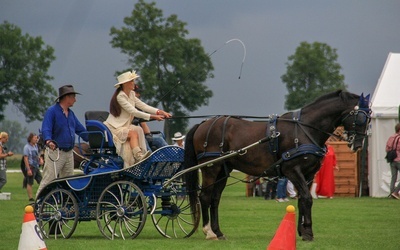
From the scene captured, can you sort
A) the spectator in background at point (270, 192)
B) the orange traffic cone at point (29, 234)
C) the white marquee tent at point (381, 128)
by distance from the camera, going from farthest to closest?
the spectator in background at point (270, 192) < the white marquee tent at point (381, 128) < the orange traffic cone at point (29, 234)

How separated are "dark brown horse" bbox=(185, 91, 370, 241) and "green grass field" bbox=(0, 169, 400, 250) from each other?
2.21 feet

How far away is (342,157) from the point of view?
1192 inches

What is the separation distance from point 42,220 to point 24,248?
12.3ft

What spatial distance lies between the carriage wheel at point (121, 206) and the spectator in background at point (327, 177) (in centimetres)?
1441

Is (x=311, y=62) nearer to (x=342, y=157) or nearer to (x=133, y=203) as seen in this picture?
(x=342, y=157)

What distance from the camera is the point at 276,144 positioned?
15.1 m

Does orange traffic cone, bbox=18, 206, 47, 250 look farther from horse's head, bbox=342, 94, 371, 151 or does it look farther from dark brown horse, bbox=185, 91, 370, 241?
horse's head, bbox=342, 94, 371, 151

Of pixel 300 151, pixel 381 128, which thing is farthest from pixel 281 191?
pixel 300 151

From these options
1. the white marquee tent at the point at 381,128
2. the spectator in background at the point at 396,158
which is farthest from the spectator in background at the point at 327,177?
the spectator in background at the point at 396,158

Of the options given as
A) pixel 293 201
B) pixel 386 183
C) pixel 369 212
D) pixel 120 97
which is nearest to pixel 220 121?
pixel 120 97

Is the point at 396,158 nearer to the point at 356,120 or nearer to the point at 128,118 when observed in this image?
the point at 356,120

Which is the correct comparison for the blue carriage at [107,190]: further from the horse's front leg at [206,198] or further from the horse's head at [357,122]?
the horse's head at [357,122]

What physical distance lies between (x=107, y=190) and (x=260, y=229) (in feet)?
10.8

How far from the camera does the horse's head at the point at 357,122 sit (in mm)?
15266
